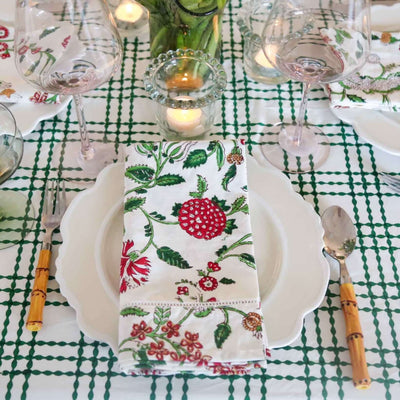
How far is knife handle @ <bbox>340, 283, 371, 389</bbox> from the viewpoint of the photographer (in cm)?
60

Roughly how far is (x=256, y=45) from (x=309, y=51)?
13 centimetres

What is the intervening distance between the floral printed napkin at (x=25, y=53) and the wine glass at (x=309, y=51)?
0.31 meters

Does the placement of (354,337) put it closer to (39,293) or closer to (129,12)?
(39,293)

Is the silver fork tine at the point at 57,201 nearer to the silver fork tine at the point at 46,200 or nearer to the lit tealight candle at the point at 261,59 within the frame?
the silver fork tine at the point at 46,200

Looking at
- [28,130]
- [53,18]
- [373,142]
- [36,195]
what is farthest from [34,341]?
[373,142]

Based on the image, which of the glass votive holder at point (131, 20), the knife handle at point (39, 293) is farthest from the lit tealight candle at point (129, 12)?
the knife handle at point (39, 293)

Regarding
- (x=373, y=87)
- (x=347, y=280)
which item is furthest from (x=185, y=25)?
(x=347, y=280)

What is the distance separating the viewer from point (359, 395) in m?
0.61

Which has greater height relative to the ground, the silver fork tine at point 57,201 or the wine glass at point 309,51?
the wine glass at point 309,51

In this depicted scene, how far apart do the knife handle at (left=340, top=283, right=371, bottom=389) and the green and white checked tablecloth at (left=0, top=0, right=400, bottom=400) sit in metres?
0.01

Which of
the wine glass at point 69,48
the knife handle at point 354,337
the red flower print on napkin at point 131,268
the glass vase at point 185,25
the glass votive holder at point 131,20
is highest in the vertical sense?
the glass votive holder at point 131,20

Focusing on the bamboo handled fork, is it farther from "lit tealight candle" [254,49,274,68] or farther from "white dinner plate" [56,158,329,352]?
"lit tealight candle" [254,49,274,68]

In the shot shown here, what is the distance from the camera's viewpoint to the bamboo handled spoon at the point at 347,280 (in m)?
0.61

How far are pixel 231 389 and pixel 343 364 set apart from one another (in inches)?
5.7
